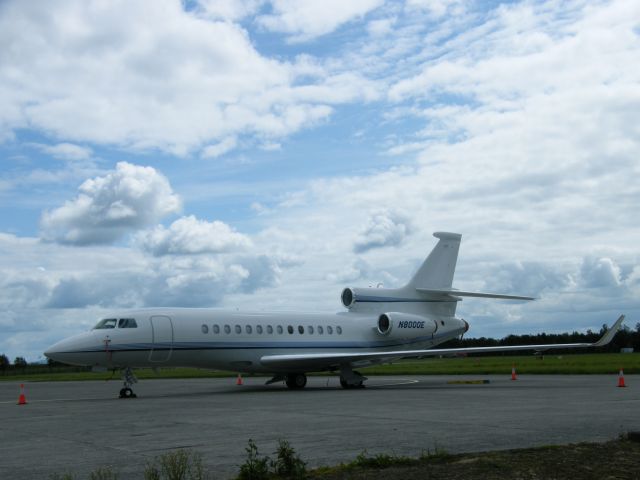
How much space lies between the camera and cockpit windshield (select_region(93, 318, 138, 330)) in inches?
1000

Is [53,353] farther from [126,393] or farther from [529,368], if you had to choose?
[529,368]

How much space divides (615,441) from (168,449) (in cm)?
656

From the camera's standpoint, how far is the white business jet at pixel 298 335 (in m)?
25.2

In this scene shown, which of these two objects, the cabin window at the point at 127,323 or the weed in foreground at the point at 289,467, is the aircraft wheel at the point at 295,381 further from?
the weed in foreground at the point at 289,467

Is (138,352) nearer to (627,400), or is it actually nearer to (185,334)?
(185,334)

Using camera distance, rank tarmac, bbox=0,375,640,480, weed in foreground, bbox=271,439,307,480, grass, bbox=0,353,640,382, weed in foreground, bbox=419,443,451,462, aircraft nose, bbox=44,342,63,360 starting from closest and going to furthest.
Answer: weed in foreground, bbox=271,439,307,480 < weed in foreground, bbox=419,443,451,462 < tarmac, bbox=0,375,640,480 < aircraft nose, bbox=44,342,63,360 < grass, bbox=0,353,640,382

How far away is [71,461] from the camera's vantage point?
33.2 feet

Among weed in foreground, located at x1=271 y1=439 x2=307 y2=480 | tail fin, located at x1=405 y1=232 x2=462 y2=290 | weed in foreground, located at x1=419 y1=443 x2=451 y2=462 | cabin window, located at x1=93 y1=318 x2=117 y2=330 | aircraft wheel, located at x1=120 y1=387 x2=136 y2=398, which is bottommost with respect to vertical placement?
aircraft wheel, located at x1=120 y1=387 x2=136 y2=398

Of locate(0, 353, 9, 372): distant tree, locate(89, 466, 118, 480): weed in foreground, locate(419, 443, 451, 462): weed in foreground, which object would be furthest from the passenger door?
locate(0, 353, 9, 372): distant tree

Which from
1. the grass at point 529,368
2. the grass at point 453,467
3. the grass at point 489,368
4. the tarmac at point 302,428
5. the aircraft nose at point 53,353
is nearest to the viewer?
the grass at point 453,467

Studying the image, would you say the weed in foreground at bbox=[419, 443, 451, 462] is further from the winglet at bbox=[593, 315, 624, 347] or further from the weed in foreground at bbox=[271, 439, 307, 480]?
the winglet at bbox=[593, 315, 624, 347]

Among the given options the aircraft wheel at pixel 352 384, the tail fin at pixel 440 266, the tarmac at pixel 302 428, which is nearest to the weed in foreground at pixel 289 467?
the tarmac at pixel 302 428

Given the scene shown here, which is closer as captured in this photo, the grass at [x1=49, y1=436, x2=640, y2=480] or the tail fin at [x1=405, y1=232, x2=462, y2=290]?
the grass at [x1=49, y1=436, x2=640, y2=480]

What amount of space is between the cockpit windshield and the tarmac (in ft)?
15.4
